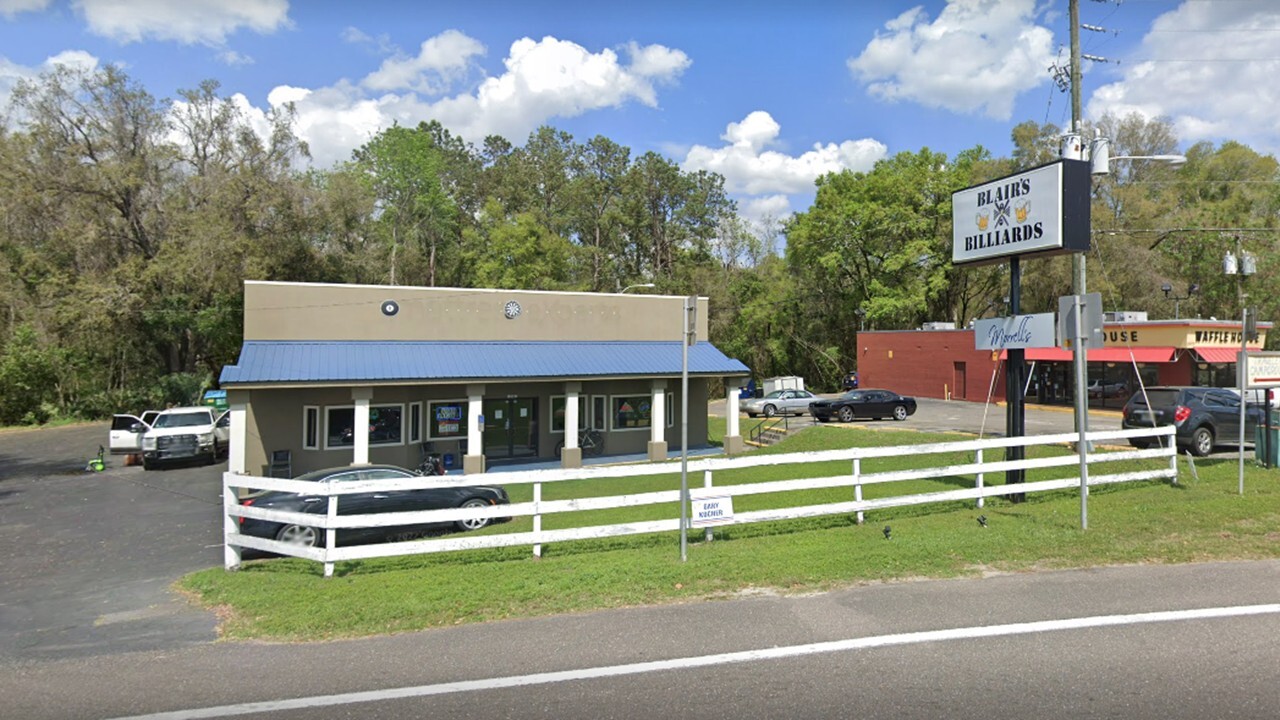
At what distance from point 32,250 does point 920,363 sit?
47.9 metres

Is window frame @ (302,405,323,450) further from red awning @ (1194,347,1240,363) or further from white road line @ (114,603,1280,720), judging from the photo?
red awning @ (1194,347,1240,363)

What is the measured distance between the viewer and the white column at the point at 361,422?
20766 mm

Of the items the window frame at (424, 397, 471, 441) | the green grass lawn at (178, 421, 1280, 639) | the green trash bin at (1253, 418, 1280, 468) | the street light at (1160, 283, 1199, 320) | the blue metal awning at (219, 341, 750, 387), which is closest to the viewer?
the green grass lawn at (178, 421, 1280, 639)

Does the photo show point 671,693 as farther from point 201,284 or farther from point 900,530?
point 201,284

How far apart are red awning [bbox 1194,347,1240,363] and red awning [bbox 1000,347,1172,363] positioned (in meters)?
0.19

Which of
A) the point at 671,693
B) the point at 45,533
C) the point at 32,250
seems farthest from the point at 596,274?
the point at 671,693

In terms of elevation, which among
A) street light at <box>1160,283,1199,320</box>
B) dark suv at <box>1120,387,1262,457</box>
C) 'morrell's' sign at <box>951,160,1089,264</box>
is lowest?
dark suv at <box>1120,387,1262,457</box>

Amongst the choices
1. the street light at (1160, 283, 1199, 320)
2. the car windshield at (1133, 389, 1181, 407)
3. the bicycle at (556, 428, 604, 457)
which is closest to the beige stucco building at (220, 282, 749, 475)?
the bicycle at (556, 428, 604, 457)

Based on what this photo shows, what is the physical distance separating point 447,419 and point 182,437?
9.17m

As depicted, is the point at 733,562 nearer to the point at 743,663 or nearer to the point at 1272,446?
the point at 743,663

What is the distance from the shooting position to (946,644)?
19.0 feet

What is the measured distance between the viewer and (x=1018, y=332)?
12.8 metres

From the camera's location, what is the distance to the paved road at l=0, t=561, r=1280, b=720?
4.80m

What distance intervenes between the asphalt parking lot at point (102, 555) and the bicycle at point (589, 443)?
425 inches
